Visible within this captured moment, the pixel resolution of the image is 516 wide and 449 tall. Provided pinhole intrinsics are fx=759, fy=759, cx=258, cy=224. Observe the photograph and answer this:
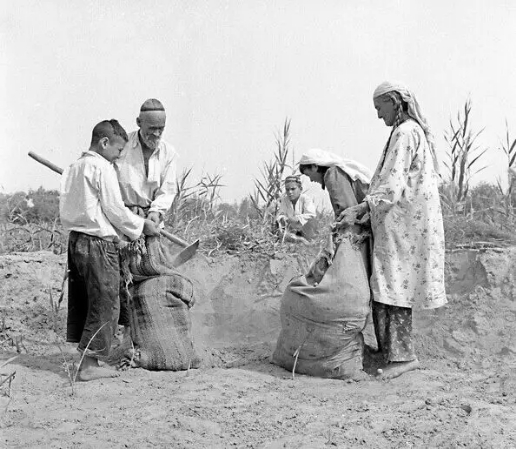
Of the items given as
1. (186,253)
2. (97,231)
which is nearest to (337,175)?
(186,253)

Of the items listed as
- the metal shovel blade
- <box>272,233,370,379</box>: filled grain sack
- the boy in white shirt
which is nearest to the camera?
the boy in white shirt

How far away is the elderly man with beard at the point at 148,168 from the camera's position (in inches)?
186

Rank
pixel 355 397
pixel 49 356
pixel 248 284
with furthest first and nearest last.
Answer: pixel 248 284, pixel 49 356, pixel 355 397

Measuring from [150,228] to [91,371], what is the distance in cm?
92

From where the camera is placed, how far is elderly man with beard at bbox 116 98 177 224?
473 centimetres

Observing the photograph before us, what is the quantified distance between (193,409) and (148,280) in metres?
1.27

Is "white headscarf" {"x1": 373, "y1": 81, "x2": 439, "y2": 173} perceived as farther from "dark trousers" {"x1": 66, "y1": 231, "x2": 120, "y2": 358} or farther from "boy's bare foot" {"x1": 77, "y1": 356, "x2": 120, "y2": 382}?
"boy's bare foot" {"x1": 77, "y1": 356, "x2": 120, "y2": 382}

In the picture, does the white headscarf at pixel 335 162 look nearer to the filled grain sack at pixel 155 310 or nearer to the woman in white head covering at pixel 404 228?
the woman in white head covering at pixel 404 228

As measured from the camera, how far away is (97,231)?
13.9ft

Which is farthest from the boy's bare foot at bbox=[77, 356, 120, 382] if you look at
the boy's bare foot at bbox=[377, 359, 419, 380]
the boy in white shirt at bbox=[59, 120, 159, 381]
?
the boy's bare foot at bbox=[377, 359, 419, 380]

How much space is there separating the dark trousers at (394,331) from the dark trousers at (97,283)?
1.59 meters

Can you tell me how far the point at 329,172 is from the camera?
15.4 feet

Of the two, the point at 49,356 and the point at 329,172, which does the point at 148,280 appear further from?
the point at 329,172

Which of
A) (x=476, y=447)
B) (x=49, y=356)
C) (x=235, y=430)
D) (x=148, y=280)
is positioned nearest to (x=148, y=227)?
(x=148, y=280)
